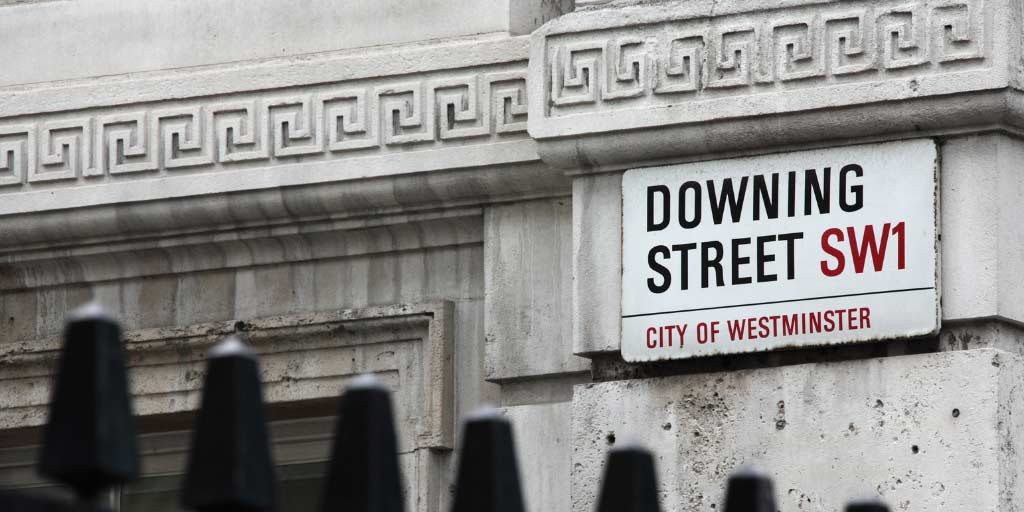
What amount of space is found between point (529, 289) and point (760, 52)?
1.16m

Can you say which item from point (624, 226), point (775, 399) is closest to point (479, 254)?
point (624, 226)

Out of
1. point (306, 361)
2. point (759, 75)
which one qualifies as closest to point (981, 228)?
point (759, 75)

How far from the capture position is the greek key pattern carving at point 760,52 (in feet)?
23.7

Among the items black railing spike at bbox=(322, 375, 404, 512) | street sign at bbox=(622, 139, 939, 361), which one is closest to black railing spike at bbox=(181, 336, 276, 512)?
black railing spike at bbox=(322, 375, 404, 512)

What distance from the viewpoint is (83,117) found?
8.63 meters

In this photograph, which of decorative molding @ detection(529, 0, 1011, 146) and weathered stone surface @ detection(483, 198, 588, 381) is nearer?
decorative molding @ detection(529, 0, 1011, 146)

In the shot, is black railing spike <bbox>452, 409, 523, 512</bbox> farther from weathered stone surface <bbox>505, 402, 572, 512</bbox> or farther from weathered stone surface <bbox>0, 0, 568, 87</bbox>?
weathered stone surface <bbox>0, 0, 568, 87</bbox>

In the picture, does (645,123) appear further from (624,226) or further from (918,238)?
(918,238)

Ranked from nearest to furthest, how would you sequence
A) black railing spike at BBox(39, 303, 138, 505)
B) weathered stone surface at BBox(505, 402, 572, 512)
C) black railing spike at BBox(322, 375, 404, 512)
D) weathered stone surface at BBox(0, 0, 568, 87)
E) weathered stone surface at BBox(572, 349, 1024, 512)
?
black railing spike at BBox(39, 303, 138, 505)
black railing spike at BBox(322, 375, 404, 512)
weathered stone surface at BBox(572, 349, 1024, 512)
weathered stone surface at BBox(505, 402, 572, 512)
weathered stone surface at BBox(0, 0, 568, 87)

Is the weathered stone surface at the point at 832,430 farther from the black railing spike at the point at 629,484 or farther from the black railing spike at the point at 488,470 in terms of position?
the black railing spike at the point at 488,470

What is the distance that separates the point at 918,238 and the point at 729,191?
25.3 inches

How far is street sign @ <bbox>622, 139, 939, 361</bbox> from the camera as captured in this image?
282 inches

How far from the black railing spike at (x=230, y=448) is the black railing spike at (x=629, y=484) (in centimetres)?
52

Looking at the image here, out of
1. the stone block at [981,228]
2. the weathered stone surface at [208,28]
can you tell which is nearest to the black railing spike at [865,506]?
the stone block at [981,228]
